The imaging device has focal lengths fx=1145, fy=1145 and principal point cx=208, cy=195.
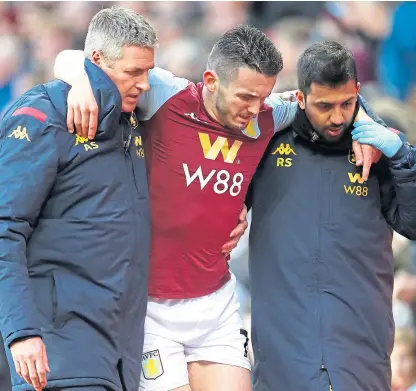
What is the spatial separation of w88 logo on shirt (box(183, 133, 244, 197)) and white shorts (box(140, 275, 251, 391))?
503mm

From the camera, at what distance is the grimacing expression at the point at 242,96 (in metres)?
4.88

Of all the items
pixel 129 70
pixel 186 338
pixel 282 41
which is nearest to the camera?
pixel 129 70

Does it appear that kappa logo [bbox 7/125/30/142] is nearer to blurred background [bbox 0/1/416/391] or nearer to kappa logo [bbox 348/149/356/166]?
kappa logo [bbox 348/149/356/166]

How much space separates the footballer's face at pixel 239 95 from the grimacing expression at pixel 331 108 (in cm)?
24

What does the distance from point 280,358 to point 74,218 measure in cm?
125

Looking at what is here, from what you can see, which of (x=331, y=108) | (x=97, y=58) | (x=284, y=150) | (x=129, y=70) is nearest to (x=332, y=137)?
(x=331, y=108)

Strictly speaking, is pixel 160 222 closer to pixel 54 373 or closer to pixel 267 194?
pixel 267 194

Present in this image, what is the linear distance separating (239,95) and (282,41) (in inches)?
164

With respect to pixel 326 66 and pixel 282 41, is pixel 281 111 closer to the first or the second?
pixel 326 66

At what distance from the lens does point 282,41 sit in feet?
29.4

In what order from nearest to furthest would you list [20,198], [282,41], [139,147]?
[20,198] < [139,147] < [282,41]

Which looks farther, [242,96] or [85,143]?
[242,96]

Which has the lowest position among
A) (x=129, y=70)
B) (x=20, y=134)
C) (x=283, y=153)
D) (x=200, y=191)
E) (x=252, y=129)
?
(x=200, y=191)

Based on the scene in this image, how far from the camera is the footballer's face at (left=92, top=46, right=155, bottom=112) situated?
464cm
